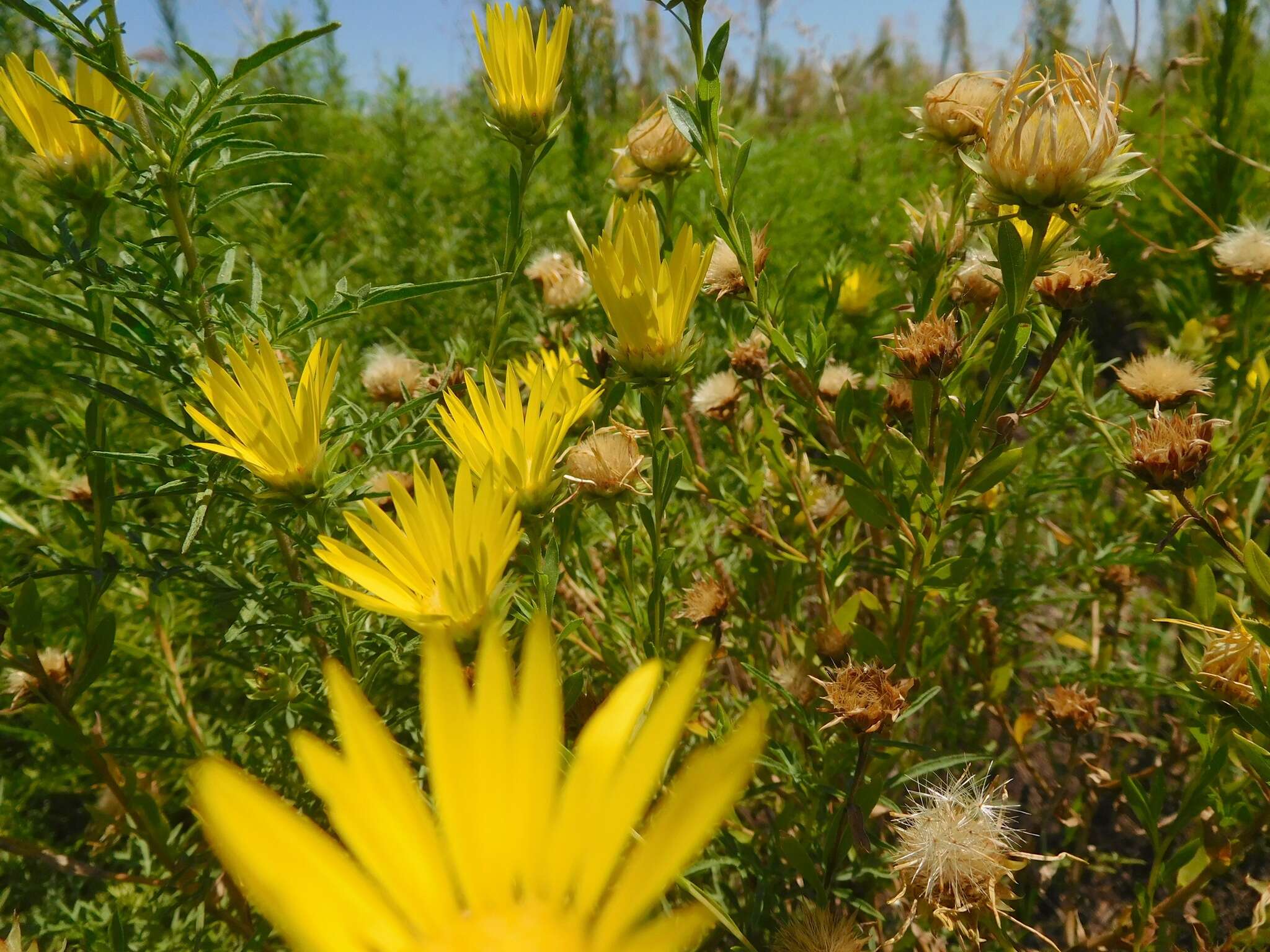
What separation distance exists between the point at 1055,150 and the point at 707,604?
20.1 inches

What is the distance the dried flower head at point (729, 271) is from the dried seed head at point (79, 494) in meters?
0.79

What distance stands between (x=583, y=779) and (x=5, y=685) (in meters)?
0.95

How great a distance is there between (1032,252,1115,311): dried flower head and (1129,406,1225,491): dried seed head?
0.17 m

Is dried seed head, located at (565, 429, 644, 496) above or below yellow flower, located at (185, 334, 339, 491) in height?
below

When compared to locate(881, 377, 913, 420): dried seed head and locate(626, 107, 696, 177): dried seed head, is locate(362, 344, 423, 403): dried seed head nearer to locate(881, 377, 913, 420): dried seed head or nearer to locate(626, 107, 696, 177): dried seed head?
locate(626, 107, 696, 177): dried seed head

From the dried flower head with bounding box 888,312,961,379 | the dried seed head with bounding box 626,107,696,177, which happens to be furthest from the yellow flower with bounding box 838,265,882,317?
the dried flower head with bounding box 888,312,961,379

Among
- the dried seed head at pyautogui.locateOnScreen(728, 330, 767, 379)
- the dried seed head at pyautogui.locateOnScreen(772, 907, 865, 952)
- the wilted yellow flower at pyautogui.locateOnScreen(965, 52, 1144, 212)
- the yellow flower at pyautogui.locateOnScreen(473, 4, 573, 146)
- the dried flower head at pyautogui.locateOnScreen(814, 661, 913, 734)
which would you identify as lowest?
the dried seed head at pyautogui.locateOnScreen(772, 907, 865, 952)

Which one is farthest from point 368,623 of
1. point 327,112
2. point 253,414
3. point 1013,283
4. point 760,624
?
point 327,112

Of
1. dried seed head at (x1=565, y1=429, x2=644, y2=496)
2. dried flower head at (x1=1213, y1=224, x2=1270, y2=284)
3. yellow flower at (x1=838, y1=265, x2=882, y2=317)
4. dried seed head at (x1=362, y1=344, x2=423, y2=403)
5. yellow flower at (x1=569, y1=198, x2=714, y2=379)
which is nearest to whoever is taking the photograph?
yellow flower at (x1=569, y1=198, x2=714, y2=379)

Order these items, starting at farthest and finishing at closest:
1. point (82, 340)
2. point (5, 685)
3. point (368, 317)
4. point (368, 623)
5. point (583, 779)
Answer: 1. point (368, 317)
2. point (5, 685)
3. point (368, 623)
4. point (82, 340)
5. point (583, 779)

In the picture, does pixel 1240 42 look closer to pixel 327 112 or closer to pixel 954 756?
pixel 954 756

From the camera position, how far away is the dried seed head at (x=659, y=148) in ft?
2.86

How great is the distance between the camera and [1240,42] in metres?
1.49

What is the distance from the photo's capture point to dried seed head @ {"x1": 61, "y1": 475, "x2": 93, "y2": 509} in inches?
38.9
